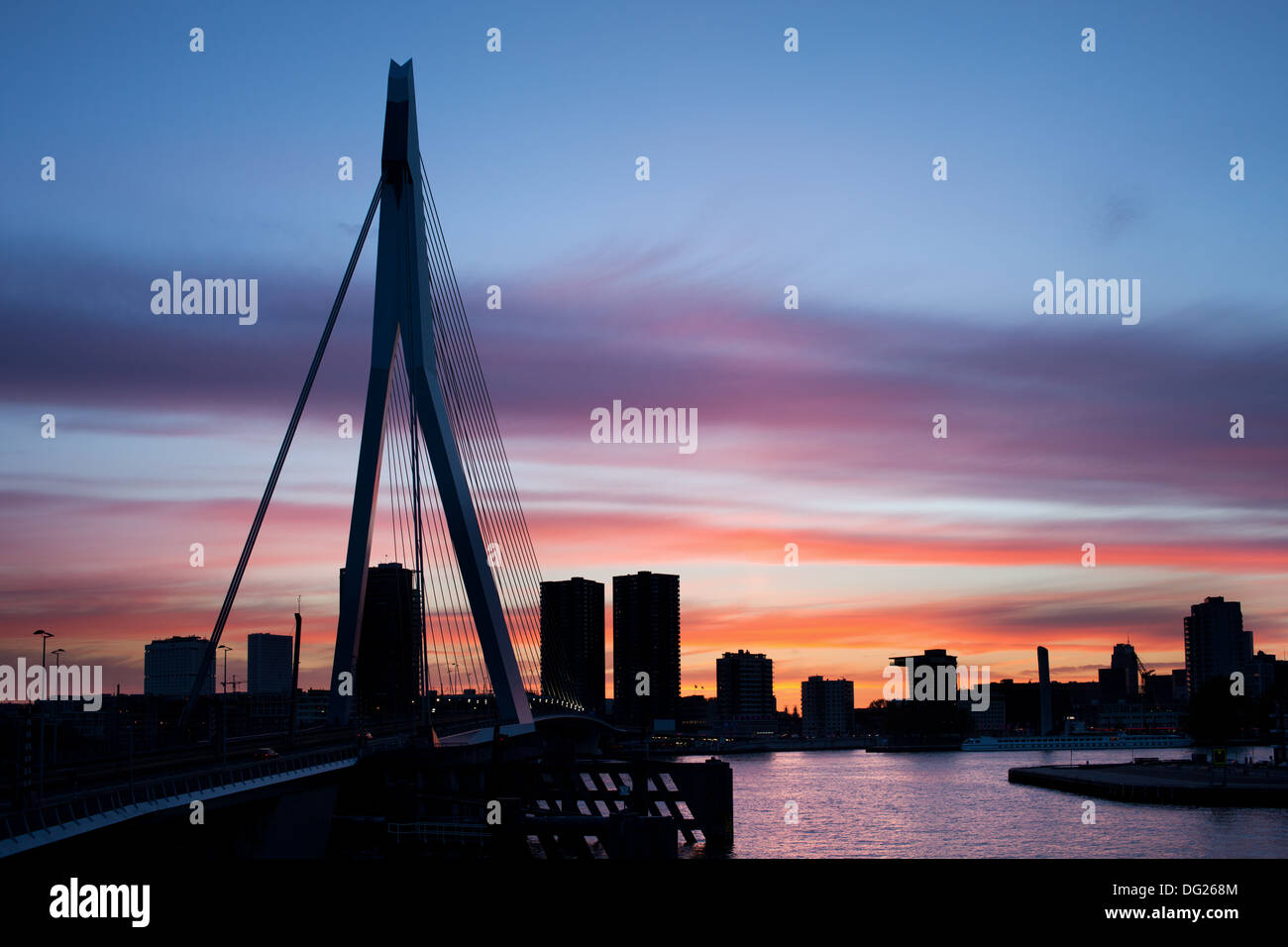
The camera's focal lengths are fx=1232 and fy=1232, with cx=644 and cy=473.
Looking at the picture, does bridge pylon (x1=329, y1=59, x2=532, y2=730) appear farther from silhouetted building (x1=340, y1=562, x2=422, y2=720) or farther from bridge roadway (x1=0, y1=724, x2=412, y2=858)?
silhouetted building (x1=340, y1=562, x2=422, y2=720)

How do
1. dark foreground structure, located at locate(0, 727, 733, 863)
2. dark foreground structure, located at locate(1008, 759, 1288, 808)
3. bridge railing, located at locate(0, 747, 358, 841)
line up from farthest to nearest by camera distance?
dark foreground structure, located at locate(1008, 759, 1288, 808) → dark foreground structure, located at locate(0, 727, 733, 863) → bridge railing, located at locate(0, 747, 358, 841)

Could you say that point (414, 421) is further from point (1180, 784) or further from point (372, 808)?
point (1180, 784)

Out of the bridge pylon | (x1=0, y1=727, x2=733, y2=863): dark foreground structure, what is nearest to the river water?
(x1=0, y1=727, x2=733, y2=863): dark foreground structure

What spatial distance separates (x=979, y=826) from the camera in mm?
60844

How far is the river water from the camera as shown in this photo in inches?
1945

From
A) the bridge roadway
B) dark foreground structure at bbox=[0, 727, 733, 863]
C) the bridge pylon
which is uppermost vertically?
the bridge pylon

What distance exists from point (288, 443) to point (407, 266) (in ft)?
27.8

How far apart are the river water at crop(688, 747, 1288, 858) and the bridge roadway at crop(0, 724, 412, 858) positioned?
17743 millimetres

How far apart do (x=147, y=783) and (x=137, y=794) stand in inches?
44.9

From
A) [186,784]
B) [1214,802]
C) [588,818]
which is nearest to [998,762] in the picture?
[1214,802]

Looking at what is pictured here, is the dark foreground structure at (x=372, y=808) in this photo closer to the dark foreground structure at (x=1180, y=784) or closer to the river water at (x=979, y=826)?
the river water at (x=979, y=826)

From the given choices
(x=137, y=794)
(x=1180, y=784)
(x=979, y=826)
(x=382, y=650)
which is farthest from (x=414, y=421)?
(x=1180, y=784)
